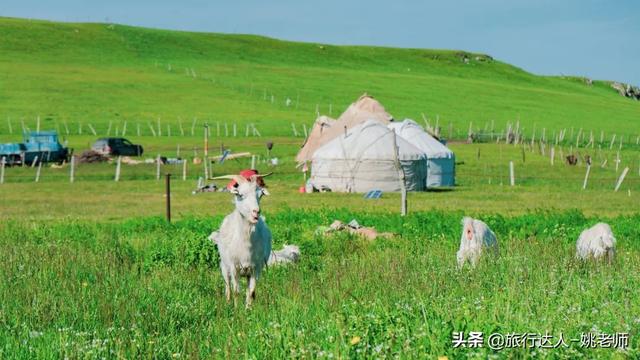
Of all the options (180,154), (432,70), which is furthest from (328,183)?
(432,70)

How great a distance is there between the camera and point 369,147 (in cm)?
3919

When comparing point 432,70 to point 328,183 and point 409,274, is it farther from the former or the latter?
point 409,274

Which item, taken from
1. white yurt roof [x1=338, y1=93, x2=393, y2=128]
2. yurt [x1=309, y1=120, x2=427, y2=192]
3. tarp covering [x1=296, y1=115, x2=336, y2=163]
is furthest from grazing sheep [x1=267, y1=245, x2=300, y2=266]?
white yurt roof [x1=338, y1=93, x2=393, y2=128]

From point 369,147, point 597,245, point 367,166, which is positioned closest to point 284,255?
point 597,245

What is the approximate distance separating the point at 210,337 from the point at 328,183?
98.6 ft

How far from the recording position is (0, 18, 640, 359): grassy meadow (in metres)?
8.20

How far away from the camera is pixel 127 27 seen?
135 metres

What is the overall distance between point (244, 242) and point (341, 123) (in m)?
41.5

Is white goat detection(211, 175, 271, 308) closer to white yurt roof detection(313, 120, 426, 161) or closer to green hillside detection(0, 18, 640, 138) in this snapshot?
white yurt roof detection(313, 120, 426, 161)

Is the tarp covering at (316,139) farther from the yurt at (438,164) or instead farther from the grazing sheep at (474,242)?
the grazing sheep at (474,242)

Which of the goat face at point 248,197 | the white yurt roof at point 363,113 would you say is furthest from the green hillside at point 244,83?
the goat face at point 248,197

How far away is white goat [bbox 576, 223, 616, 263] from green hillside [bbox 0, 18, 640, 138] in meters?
56.8

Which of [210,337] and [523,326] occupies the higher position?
[523,326]

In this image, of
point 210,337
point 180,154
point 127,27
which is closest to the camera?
point 210,337
